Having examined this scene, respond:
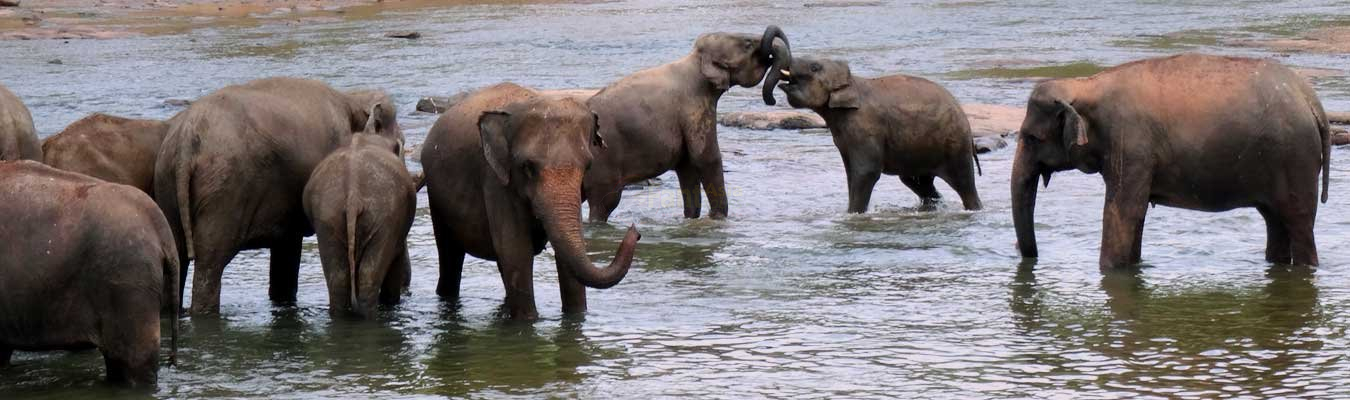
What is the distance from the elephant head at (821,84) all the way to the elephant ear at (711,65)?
31.1 inches

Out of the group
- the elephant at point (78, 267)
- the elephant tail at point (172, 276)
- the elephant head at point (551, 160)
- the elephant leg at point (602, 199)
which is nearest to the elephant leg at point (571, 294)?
the elephant head at point (551, 160)

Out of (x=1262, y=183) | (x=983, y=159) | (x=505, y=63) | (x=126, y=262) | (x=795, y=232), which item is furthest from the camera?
(x=505, y=63)

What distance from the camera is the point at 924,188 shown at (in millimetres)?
14820

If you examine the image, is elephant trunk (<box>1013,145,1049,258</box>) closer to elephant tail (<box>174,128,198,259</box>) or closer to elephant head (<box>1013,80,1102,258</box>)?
elephant head (<box>1013,80,1102,258</box>)

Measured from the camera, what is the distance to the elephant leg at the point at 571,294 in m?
9.62

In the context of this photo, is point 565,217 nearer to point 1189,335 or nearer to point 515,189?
point 515,189

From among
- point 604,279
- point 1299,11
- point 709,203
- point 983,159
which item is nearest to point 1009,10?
point 1299,11

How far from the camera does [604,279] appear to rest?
8664 millimetres

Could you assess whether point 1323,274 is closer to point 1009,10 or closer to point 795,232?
point 795,232

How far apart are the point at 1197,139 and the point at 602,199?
437cm

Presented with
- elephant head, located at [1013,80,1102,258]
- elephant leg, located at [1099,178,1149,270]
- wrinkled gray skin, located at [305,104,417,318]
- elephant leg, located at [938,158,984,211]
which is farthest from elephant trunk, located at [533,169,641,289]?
elephant leg, located at [938,158,984,211]

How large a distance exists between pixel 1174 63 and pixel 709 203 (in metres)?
4.22

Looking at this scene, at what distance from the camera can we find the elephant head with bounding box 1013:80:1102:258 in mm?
10859

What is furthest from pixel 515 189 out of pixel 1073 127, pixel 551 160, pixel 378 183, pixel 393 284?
pixel 1073 127
